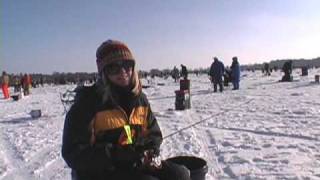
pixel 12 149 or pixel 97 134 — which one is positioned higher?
pixel 97 134

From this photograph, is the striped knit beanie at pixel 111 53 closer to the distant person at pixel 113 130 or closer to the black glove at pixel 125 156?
the distant person at pixel 113 130

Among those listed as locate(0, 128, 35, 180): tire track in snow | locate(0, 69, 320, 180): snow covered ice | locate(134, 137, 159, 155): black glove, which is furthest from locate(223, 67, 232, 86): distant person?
locate(134, 137, 159, 155): black glove

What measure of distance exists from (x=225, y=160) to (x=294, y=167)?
109 cm

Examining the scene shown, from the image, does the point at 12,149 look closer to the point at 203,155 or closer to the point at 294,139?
the point at 203,155

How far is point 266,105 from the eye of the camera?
1558 cm

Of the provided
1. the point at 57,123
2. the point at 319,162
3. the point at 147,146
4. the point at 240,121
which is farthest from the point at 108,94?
the point at 57,123

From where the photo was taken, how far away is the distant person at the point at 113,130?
3443 millimetres

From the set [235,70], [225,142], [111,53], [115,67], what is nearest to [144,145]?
[115,67]

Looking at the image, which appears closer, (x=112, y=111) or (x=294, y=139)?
(x=112, y=111)

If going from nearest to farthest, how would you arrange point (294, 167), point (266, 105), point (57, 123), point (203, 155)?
point (294, 167) → point (203, 155) → point (57, 123) → point (266, 105)

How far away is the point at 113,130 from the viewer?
11.9ft

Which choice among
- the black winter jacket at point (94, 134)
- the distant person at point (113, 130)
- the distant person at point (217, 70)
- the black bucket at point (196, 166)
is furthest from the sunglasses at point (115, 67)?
the distant person at point (217, 70)

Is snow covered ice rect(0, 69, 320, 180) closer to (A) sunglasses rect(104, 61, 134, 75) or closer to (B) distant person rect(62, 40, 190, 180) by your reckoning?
(B) distant person rect(62, 40, 190, 180)

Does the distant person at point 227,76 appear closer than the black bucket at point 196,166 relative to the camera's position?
No
